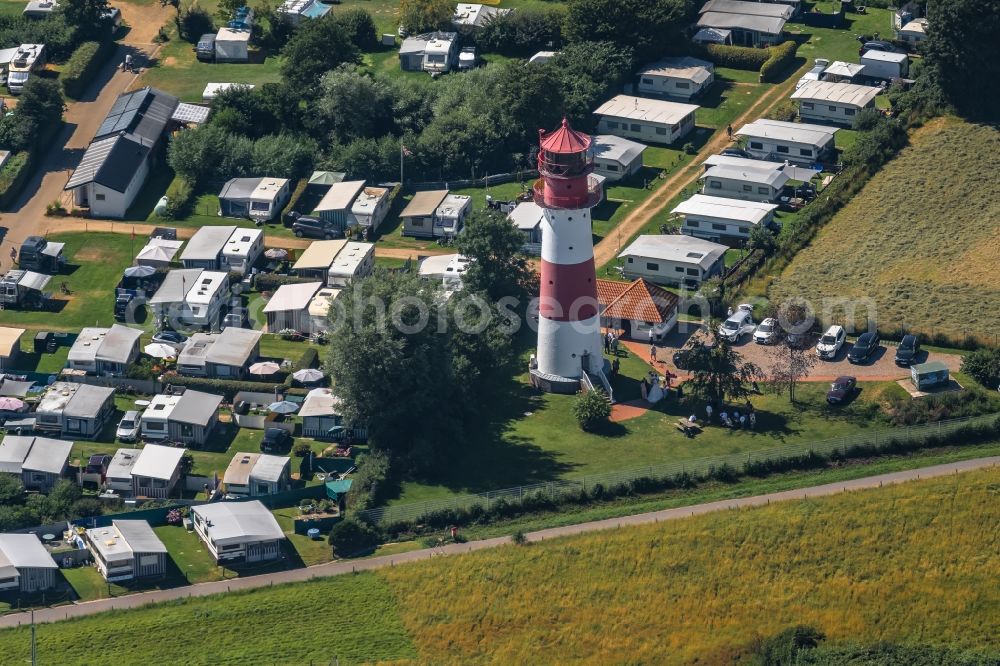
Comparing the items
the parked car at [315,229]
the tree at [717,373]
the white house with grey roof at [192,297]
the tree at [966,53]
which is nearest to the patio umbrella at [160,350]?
the white house with grey roof at [192,297]

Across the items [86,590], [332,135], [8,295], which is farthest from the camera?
[332,135]

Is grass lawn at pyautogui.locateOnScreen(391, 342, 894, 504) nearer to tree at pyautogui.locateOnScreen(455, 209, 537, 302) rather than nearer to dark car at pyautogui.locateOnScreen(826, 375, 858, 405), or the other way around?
dark car at pyautogui.locateOnScreen(826, 375, 858, 405)

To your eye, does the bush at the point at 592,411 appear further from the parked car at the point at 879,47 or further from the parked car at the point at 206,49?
the parked car at the point at 206,49

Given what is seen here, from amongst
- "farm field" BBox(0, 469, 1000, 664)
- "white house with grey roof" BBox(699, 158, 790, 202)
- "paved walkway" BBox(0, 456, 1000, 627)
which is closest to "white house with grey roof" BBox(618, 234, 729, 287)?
"white house with grey roof" BBox(699, 158, 790, 202)

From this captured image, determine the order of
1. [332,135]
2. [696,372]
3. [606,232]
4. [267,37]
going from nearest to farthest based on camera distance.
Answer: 1. [696,372]
2. [606,232]
3. [332,135]
4. [267,37]

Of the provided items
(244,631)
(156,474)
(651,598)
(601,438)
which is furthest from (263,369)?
(651,598)

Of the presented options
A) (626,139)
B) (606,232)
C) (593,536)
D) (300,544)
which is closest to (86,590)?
(300,544)

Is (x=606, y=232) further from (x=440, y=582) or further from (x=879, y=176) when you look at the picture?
(x=440, y=582)
